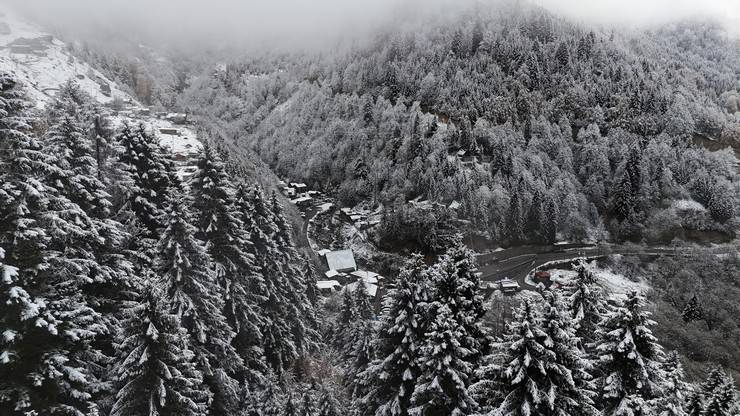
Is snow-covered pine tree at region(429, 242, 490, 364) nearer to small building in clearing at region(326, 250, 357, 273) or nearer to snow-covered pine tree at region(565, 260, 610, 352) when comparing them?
snow-covered pine tree at region(565, 260, 610, 352)

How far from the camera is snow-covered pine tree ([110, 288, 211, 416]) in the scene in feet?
47.9

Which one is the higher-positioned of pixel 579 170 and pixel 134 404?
→ pixel 579 170

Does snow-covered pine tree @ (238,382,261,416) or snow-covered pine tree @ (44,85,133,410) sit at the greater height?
snow-covered pine tree @ (44,85,133,410)

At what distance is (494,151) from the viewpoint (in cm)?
11494

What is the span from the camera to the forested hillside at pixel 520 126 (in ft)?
350

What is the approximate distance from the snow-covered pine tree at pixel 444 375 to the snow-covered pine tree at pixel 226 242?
440 inches

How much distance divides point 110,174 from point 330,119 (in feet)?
Result: 432

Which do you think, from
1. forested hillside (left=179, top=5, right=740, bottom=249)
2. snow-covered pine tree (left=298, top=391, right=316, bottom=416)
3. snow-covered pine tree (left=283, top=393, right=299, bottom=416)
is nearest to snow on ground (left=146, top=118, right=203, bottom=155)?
forested hillside (left=179, top=5, right=740, bottom=249)

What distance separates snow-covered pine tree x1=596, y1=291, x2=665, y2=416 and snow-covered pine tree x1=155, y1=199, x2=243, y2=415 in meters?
15.9

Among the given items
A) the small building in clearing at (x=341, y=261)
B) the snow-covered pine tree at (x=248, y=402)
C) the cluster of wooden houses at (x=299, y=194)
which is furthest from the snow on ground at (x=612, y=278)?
the snow-covered pine tree at (x=248, y=402)

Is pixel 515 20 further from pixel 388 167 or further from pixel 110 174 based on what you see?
pixel 110 174

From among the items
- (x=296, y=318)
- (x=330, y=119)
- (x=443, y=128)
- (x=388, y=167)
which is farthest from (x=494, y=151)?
(x=296, y=318)

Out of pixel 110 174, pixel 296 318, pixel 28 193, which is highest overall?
pixel 110 174

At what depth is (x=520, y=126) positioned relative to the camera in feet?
416
